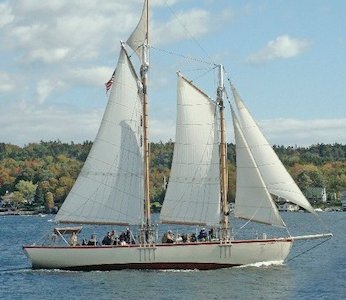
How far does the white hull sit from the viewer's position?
55594mm

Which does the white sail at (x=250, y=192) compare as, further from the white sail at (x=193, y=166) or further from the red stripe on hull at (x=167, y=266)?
the red stripe on hull at (x=167, y=266)

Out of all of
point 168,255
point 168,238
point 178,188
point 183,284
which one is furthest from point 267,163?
point 183,284

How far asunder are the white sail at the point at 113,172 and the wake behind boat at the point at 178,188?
0.06 meters

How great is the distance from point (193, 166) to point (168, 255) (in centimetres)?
576

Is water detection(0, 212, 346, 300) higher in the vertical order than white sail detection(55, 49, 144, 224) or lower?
lower

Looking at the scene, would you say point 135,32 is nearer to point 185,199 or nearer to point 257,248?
point 185,199

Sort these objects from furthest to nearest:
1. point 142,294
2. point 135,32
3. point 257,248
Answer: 1. point 135,32
2. point 257,248
3. point 142,294

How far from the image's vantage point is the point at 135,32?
195ft

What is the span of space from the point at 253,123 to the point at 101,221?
36.6 ft

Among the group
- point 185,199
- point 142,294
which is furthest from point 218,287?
point 185,199

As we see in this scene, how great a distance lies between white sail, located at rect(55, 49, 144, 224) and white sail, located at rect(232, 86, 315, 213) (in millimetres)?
6786

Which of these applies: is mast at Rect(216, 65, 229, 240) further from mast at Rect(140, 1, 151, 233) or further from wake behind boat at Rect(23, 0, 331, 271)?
mast at Rect(140, 1, 151, 233)

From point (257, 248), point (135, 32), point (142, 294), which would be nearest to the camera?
point (142, 294)

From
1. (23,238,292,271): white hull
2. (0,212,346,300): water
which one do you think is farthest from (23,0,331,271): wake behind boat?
(0,212,346,300): water
